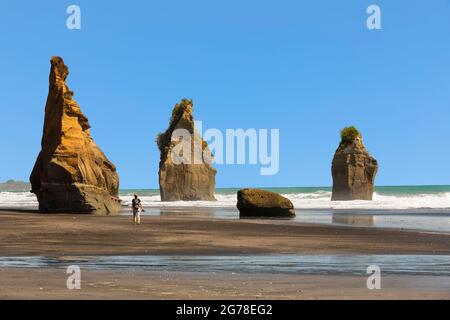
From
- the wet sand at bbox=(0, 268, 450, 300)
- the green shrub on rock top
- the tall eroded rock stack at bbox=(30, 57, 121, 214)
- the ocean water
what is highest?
the green shrub on rock top

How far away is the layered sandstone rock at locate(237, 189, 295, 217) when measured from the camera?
46.9 metres

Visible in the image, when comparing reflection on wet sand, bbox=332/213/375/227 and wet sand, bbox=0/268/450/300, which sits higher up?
wet sand, bbox=0/268/450/300

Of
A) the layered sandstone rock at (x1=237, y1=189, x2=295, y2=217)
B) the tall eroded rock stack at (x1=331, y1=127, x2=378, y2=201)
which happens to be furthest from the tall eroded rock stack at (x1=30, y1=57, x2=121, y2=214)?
the tall eroded rock stack at (x1=331, y1=127, x2=378, y2=201)

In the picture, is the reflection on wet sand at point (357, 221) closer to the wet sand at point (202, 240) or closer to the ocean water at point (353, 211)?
the ocean water at point (353, 211)

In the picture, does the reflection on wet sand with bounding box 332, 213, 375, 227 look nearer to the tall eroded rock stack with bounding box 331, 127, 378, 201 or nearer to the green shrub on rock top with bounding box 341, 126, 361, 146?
the tall eroded rock stack with bounding box 331, 127, 378, 201

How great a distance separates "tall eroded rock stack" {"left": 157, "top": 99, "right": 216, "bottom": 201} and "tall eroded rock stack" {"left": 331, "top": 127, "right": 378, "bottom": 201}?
1806 cm

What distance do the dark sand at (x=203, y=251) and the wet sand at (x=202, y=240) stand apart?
0.03m

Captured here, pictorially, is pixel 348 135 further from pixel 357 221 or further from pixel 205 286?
pixel 205 286

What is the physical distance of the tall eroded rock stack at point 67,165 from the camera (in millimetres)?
47344

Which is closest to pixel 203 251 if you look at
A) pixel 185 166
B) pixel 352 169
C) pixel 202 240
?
pixel 202 240

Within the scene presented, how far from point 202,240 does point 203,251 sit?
405 cm

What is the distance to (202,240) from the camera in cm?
2608
